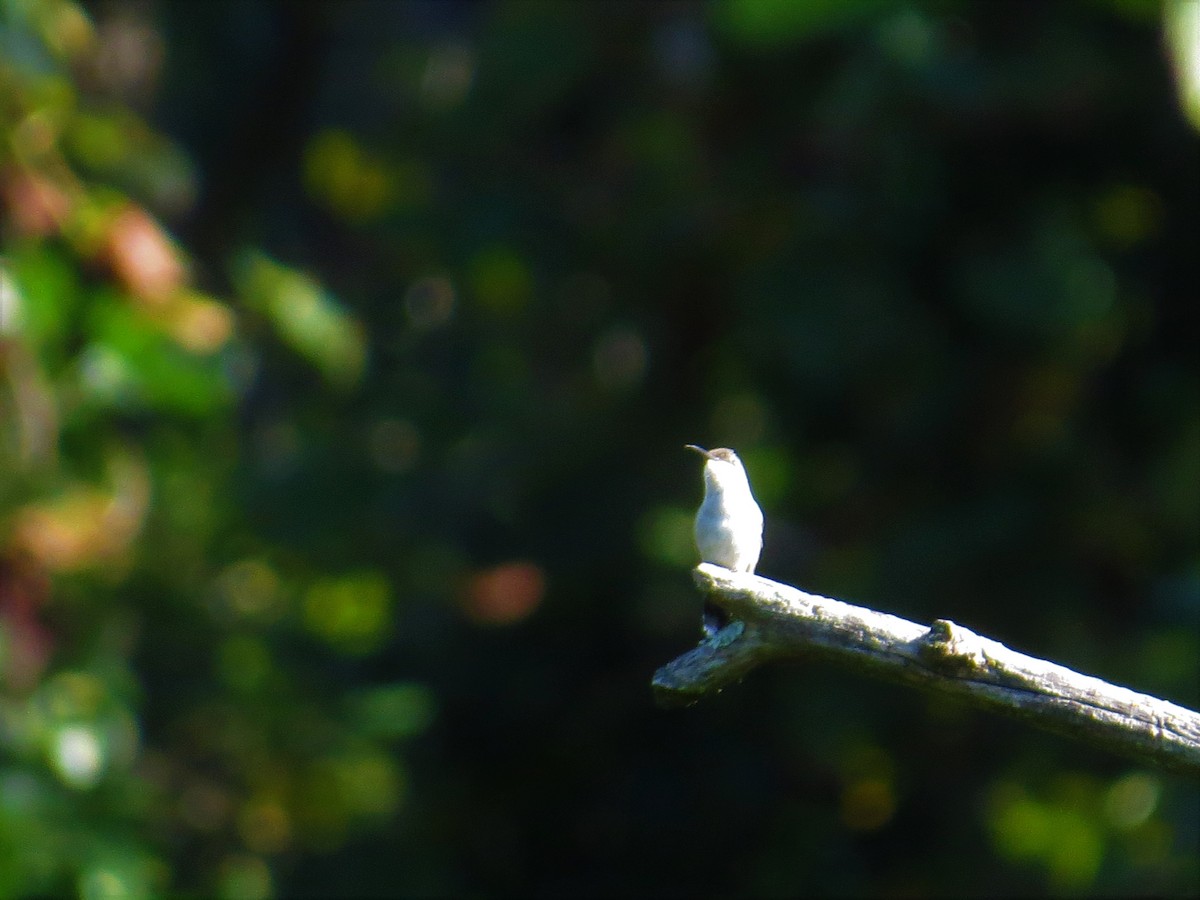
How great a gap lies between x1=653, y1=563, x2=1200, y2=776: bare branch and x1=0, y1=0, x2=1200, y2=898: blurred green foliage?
210 centimetres

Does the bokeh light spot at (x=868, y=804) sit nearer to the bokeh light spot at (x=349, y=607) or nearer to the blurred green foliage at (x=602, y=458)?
the blurred green foliage at (x=602, y=458)

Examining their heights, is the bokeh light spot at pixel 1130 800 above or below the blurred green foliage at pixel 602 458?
below

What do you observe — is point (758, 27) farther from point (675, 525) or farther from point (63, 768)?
point (675, 525)

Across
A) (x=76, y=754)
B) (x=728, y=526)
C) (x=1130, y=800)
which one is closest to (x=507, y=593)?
(x=1130, y=800)

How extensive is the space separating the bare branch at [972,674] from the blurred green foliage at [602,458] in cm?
210

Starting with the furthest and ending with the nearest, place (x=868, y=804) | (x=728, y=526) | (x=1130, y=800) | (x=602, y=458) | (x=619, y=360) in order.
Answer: (x=619, y=360), (x=602, y=458), (x=868, y=804), (x=1130, y=800), (x=728, y=526)

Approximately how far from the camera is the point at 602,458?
7.86 m

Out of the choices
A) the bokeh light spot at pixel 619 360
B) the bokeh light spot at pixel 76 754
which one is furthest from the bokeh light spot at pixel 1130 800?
the bokeh light spot at pixel 76 754

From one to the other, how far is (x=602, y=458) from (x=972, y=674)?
5.25 meters

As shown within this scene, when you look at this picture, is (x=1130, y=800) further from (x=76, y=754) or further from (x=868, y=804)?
(x=76, y=754)

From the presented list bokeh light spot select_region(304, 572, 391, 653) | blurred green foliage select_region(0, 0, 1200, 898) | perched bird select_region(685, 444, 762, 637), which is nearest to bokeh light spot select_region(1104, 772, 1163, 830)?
blurred green foliage select_region(0, 0, 1200, 898)

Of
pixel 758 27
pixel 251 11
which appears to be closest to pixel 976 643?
pixel 758 27

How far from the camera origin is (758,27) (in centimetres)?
334

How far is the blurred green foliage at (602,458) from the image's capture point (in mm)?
5242
